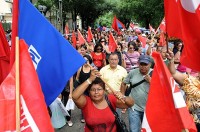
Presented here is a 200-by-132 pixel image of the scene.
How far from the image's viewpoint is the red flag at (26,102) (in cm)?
318

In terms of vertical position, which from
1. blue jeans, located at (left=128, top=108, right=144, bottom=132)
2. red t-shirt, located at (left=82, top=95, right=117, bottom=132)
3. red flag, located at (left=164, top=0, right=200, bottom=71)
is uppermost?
red flag, located at (left=164, top=0, right=200, bottom=71)

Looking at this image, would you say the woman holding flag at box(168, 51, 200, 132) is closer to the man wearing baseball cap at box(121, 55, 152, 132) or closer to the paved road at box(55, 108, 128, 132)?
the man wearing baseball cap at box(121, 55, 152, 132)

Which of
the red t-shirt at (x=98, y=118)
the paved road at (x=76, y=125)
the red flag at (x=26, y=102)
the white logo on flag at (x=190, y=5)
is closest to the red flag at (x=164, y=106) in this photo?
the red t-shirt at (x=98, y=118)

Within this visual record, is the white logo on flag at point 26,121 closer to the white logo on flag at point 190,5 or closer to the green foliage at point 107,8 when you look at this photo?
the white logo on flag at point 190,5

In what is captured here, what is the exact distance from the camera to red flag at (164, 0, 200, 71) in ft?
13.5

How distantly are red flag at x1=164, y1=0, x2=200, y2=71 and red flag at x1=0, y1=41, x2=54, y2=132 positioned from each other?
5.46 ft

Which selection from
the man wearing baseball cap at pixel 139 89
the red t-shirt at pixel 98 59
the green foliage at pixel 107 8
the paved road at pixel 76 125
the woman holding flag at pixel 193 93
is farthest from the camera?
the green foliage at pixel 107 8

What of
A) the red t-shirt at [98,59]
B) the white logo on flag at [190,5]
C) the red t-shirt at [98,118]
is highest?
the white logo on flag at [190,5]

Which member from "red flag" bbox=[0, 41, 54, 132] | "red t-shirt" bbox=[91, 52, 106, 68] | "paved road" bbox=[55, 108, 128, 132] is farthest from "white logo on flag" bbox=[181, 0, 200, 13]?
"red t-shirt" bbox=[91, 52, 106, 68]

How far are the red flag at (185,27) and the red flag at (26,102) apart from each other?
167 cm

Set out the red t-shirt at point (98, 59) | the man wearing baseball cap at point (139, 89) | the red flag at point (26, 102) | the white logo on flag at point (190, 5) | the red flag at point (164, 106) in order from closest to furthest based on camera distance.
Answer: the red flag at point (26, 102) < the red flag at point (164, 106) < the white logo on flag at point (190, 5) < the man wearing baseball cap at point (139, 89) < the red t-shirt at point (98, 59)

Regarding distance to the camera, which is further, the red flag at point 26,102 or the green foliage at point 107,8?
the green foliage at point 107,8

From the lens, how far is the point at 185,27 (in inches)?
165

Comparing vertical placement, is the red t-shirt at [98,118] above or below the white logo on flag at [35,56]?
below
